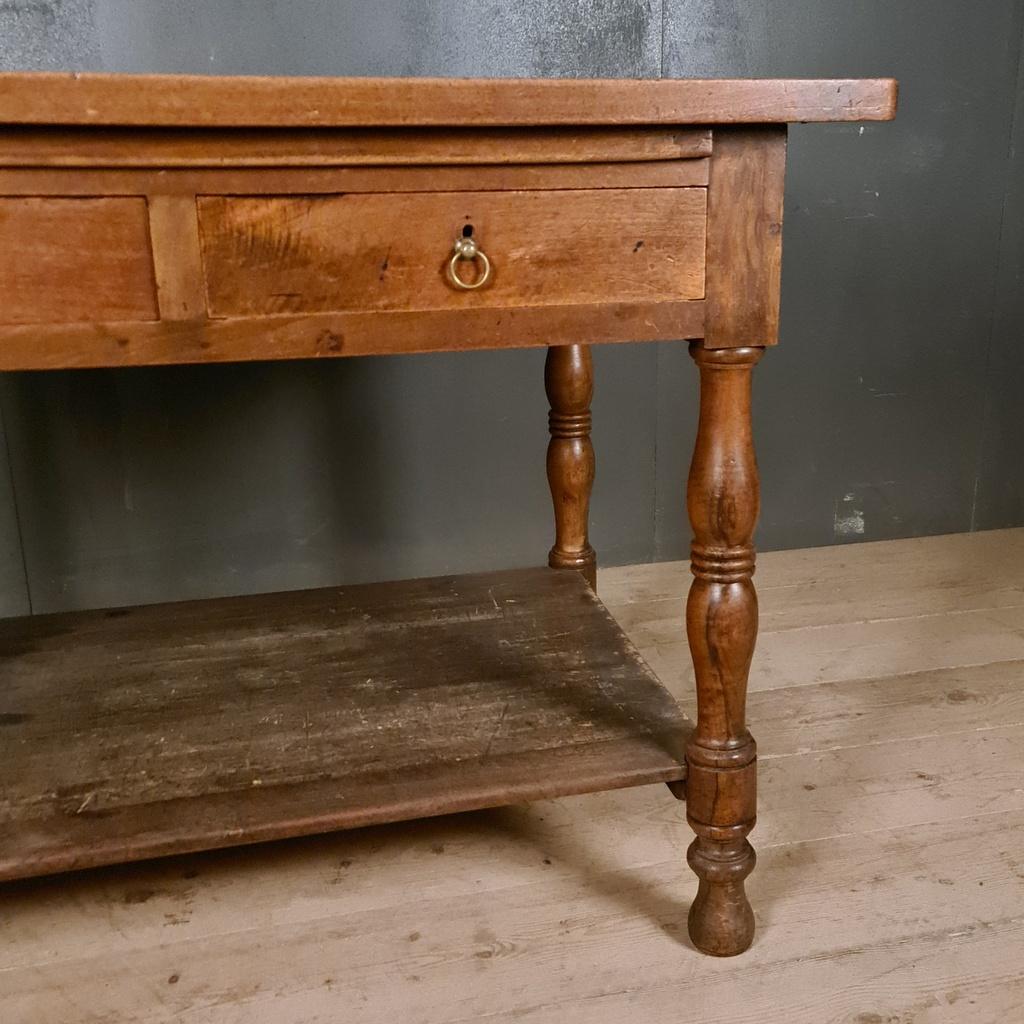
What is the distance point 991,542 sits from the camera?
99.3 inches

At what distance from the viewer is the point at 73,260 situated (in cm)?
95

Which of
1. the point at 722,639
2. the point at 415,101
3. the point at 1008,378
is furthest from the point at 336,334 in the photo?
the point at 1008,378

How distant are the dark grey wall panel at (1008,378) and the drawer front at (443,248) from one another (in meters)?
1.66

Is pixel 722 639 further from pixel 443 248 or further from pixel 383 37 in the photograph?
pixel 383 37

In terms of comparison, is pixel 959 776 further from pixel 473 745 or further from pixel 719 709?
pixel 473 745

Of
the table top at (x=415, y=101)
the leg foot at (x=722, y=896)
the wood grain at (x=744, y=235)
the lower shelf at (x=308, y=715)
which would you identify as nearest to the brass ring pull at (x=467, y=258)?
the table top at (x=415, y=101)

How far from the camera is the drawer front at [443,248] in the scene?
0.98 m

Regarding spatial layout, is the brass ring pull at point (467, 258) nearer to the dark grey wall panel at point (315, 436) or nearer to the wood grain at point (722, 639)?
the wood grain at point (722, 639)

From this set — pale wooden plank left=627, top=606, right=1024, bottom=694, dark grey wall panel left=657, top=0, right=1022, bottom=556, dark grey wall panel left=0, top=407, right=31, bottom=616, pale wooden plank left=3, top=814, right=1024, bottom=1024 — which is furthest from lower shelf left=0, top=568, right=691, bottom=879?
dark grey wall panel left=657, top=0, right=1022, bottom=556

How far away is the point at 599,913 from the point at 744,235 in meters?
0.79

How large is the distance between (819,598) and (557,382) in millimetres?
819

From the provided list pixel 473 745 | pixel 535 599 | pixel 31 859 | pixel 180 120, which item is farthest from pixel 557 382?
pixel 31 859

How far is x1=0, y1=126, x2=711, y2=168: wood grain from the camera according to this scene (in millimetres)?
918

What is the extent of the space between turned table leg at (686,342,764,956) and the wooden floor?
79mm
